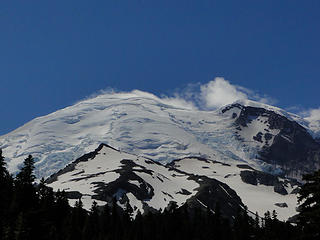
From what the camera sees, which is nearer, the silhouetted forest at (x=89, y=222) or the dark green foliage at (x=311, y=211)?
the dark green foliage at (x=311, y=211)

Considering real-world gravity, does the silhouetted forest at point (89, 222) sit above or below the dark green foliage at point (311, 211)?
above

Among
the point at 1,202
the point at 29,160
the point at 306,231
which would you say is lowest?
the point at 306,231

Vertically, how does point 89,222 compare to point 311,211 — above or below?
above

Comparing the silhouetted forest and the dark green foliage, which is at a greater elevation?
the silhouetted forest

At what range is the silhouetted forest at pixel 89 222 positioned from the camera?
100 ft

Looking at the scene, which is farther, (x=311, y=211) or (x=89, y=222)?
(x=89, y=222)

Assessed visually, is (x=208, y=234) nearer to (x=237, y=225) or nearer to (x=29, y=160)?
(x=237, y=225)

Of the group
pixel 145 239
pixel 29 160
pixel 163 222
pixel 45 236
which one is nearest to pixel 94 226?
pixel 145 239

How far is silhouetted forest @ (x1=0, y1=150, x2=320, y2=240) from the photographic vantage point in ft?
100

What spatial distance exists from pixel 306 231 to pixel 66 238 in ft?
225

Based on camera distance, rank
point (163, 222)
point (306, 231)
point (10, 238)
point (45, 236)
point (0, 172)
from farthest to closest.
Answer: point (163, 222) < point (0, 172) < point (45, 236) < point (10, 238) < point (306, 231)

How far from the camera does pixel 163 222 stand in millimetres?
154250

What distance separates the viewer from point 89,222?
4791 inches

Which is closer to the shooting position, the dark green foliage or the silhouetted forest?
the dark green foliage
